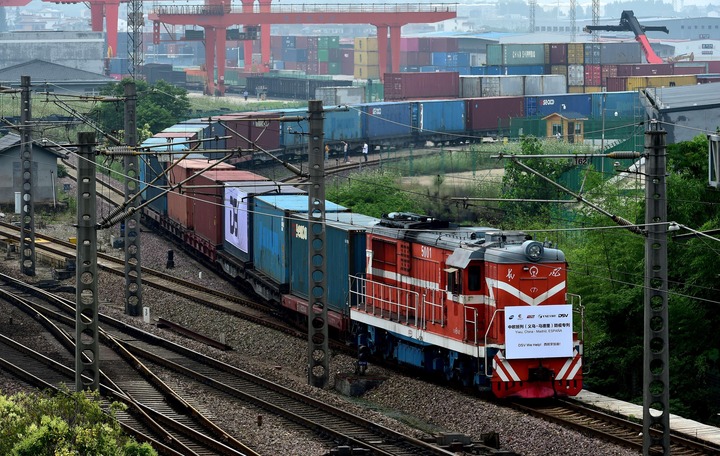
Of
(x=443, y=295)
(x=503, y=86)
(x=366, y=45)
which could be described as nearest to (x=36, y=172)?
(x=443, y=295)

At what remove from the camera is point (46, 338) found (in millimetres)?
31969

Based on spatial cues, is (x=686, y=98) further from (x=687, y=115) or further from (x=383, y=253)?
(x=383, y=253)

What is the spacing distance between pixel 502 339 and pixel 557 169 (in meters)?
27.6

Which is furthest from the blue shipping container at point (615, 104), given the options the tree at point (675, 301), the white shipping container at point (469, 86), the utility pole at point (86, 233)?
the utility pole at point (86, 233)

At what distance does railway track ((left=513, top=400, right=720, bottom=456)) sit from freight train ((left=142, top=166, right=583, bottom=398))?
38 cm

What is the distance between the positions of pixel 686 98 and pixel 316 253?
35.2m

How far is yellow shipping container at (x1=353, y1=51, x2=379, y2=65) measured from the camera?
149 m

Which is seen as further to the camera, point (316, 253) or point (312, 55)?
point (312, 55)

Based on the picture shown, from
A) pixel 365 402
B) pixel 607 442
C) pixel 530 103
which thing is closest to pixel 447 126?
pixel 530 103

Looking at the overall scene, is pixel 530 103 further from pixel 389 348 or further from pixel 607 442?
pixel 607 442

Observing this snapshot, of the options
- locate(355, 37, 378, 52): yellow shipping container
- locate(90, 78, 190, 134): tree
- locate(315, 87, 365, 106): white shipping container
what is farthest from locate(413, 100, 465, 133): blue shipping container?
locate(355, 37, 378, 52): yellow shipping container

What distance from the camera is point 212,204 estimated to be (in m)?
41.0

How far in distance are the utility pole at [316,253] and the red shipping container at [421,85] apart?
63.6 meters

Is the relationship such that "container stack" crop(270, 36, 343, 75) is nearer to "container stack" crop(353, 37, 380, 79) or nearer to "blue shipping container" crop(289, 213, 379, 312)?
"container stack" crop(353, 37, 380, 79)
